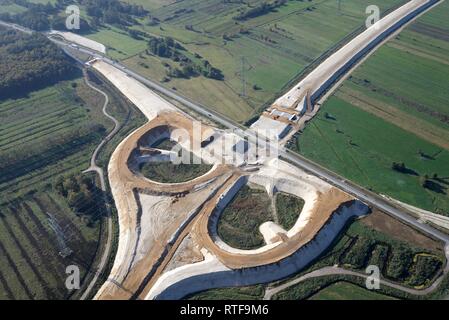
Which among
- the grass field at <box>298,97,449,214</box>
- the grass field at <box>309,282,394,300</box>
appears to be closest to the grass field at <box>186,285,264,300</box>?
the grass field at <box>309,282,394,300</box>

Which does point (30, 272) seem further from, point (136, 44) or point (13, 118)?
point (136, 44)

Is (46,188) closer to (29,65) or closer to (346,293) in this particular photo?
(29,65)

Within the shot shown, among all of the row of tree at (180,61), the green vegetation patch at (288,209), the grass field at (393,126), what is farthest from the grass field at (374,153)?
the row of tree at (180,61)

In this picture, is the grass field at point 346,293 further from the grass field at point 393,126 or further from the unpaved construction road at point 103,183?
the unpaved construction road at point 103,183

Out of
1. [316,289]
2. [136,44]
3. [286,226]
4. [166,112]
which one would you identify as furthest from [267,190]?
[136,44]

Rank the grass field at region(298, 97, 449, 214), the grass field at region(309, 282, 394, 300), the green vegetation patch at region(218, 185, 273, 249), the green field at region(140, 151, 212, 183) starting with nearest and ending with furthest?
1. the grass field at region(309, 282, 394, 300)
2. the green vegetation patch at region(218, 185, 273, 249)
3. the grass field at region(298, 97, 449, 214)
4. the green field at region(140, 151, 212, 183)

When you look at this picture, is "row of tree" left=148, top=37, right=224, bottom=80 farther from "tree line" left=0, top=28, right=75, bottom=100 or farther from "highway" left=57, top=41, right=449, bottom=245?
"tree line" left=0, top=28, right=75, bottom=100
